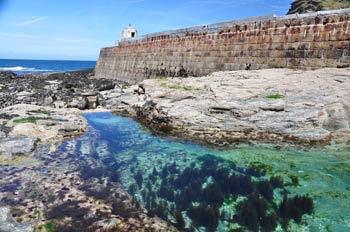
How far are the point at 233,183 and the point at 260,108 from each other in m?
4.49

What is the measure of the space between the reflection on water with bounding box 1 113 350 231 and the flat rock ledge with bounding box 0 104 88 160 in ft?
3.10

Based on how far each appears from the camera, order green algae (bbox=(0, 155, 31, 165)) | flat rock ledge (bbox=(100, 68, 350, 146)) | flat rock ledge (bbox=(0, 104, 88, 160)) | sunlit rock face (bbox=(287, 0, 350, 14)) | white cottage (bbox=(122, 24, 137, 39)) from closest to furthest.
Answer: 1. green algae (bbox=(0, 155, 31, 165))
2. flat rock ledge (bbox=(0, 104, 88, 160))
3. flat rock ledge (bbox=(100, 68, 350, 146))
4. sunlit rock face (bbox=(287, 0, 350, 14))
5. white cottage (bbox=(122, 24, 137, 39))

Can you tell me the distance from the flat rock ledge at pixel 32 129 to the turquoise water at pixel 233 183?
100 cm

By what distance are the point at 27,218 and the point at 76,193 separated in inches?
53.0

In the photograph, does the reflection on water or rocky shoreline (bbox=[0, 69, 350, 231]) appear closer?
the reflection on water

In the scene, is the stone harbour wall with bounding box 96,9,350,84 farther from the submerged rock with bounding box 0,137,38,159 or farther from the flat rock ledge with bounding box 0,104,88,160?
the submerged rock with bounding box 0,137,38,159

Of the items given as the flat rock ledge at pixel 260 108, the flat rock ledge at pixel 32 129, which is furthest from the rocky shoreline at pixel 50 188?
the flat rock ledge at pixel 260 108

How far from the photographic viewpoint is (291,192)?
293 inches

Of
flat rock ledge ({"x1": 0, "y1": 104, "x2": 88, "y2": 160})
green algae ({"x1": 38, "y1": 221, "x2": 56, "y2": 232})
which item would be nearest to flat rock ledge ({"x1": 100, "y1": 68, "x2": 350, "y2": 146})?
flat rock ledge ({"x1": 0, "y1": 104, "x2": 88, "y2": 160})

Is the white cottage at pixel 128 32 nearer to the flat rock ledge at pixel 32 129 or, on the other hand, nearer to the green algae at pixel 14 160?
the flat rock ledge at pixel 32 129

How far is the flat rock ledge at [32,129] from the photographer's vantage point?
1025 centimetres

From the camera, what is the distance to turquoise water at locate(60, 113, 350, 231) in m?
6.29

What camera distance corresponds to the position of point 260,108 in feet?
38.1


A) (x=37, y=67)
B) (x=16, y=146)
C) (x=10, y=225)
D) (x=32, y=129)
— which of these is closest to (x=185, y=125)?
(x=32, y=129)
